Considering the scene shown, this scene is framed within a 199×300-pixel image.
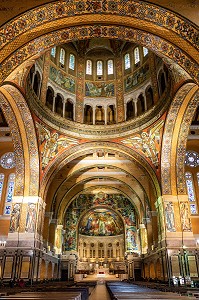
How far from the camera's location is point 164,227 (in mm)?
16047

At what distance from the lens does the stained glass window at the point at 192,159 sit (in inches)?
777

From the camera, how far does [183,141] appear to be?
16.1 metres

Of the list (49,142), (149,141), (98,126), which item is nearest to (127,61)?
(98,126)

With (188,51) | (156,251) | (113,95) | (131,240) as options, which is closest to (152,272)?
(156,251)

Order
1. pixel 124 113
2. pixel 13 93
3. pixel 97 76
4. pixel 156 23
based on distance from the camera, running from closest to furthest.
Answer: pixel 156 23, pixel 13 93, pixel 124 113, pixel 97 76

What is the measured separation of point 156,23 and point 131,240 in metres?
24.3

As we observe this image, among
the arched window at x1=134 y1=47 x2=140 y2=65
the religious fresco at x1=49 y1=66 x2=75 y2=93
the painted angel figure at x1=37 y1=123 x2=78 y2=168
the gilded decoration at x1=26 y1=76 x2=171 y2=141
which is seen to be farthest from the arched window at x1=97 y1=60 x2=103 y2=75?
the painted angel figure at x1=37 y1=123 x2=78 y2=168

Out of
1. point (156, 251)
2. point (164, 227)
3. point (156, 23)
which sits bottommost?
point (156, 251)

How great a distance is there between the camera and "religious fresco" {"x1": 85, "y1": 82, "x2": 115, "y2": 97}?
2030cm

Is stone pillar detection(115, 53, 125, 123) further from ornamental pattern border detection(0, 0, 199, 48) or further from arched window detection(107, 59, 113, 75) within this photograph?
ornamental pattern border detection(0, 0, 199, 48)

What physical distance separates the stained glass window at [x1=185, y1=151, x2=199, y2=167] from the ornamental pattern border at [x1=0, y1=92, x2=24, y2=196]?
40.7 feet

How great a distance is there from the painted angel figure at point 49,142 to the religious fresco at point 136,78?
6008 mm

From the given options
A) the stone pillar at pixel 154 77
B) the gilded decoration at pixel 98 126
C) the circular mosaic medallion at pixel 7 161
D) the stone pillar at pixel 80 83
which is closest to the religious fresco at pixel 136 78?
the stone pillar at pixel 154 77

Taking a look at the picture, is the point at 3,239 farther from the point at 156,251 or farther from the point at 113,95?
the point at 113,95
